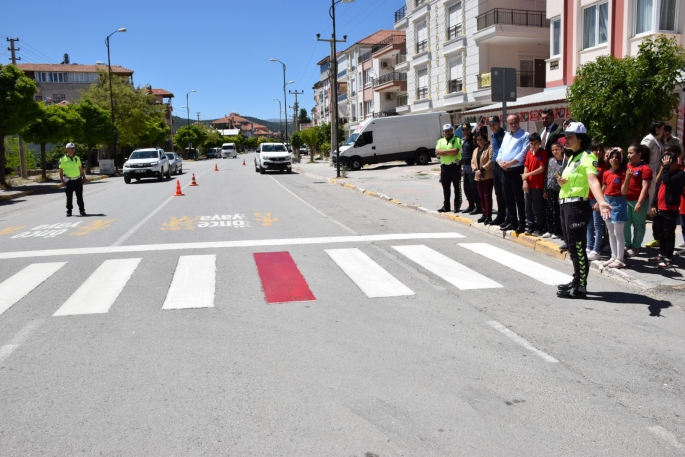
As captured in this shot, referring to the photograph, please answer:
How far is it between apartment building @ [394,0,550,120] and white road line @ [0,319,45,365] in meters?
31.4

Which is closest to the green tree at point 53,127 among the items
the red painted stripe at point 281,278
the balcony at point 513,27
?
the balcony at point 513,27

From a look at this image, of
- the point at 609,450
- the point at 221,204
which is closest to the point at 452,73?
the point at 221,204

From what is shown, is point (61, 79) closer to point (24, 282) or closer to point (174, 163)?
point (174, 163)

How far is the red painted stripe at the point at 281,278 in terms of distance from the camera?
6.98 metres

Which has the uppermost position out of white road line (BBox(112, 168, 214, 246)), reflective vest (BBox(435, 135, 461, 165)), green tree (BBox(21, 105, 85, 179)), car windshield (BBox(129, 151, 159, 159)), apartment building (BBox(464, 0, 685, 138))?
apartment building (BBox(464, 0, 685, 138))

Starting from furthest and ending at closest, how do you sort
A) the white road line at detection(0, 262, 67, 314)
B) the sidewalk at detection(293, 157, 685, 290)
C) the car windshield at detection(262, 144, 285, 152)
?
the car windshield at detection(262, 144, 285, 152) < the sidewalk at detection(293, 157, 685, 290) < the white road line at detection(0, 262, 67, 314)

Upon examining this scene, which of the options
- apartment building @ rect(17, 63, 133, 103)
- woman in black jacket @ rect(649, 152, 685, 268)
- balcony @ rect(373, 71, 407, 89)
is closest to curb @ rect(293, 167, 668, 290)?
woman in black jacket @ rect(649, 152, 685, 268)

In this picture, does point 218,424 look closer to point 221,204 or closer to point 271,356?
point 271,356

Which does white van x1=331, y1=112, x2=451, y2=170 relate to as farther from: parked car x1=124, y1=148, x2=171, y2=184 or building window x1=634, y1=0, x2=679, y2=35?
building window x1=634, y1=0, x2=679, y2=35

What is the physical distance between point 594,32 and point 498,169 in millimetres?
13886

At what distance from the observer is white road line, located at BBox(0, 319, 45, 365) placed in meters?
5.16

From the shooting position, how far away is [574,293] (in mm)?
6715

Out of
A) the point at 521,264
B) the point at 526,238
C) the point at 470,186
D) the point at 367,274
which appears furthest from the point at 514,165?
the point at 367,274

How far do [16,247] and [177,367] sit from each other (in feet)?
25.1
